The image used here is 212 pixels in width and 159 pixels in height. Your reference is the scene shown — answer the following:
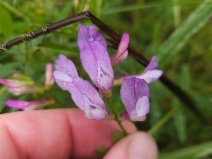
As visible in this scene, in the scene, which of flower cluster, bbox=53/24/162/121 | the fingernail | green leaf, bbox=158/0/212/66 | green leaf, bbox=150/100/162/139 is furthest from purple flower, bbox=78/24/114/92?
green leaf, bbox=150/100/162/139

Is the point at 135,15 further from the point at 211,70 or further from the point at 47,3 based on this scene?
the point at 47,3

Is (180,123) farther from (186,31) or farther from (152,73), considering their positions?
(152,73)

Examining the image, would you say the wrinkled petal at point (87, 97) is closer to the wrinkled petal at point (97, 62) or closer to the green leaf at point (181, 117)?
the wrinkled petal at point (97, 62)

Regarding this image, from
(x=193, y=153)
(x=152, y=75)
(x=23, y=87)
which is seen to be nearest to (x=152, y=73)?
(x=152, y=75)

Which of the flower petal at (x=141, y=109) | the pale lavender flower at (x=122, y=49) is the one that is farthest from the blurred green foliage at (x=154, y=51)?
the flower petal at (x=141, y=109)

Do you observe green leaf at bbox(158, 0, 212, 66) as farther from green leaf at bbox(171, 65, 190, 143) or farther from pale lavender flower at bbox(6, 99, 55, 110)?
pale lavender flower at bbox(6, 99, 55, 110)

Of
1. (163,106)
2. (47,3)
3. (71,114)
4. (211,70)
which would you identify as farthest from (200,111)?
(47,3)
